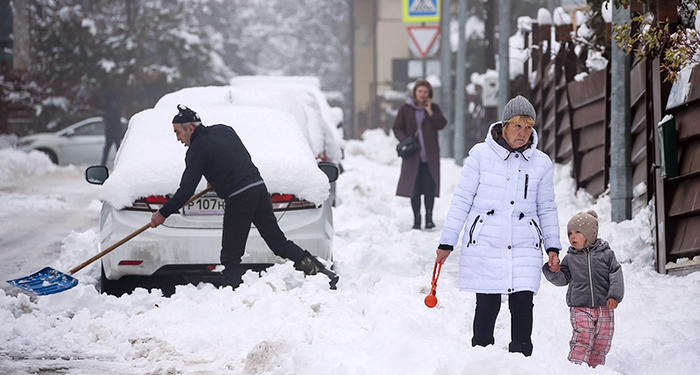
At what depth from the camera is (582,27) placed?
37.4 ft

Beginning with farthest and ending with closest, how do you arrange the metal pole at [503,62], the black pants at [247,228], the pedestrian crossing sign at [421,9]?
the pedestrian crossing sign at [421,9], the metal pole at [503,62], the black pants at [247,228]

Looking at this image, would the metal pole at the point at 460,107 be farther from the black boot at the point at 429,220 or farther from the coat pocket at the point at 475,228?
the coat pocket at the point at 475,228

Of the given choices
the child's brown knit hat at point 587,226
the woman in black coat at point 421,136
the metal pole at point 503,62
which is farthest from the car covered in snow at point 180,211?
the metal pole at point 503,62

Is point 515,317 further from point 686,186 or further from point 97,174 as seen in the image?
point 97,174

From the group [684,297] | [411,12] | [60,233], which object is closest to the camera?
[684,297]

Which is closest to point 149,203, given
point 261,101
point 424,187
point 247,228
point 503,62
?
point 247,228

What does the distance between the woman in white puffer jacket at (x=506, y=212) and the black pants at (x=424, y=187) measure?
585 centimetres

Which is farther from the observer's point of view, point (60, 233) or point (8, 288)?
point (60, 233)

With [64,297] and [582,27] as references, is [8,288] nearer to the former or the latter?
[64,297]

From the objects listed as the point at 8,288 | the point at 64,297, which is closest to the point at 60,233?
the point at 8,288

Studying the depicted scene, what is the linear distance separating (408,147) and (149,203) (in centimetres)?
453

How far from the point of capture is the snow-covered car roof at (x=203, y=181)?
6215mm

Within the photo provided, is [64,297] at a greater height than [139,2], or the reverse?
[139,2]

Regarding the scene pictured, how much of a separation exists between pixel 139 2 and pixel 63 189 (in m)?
19.1
